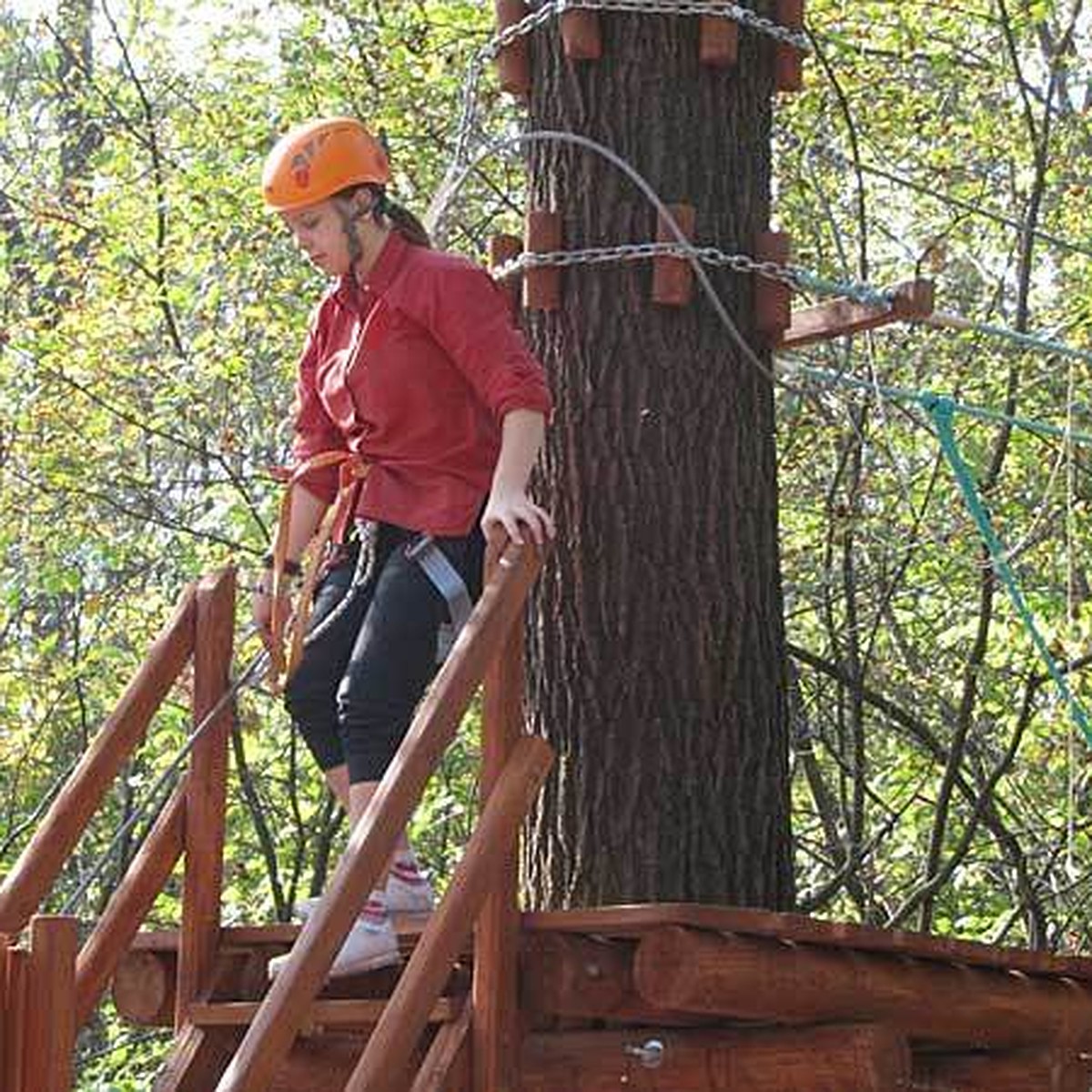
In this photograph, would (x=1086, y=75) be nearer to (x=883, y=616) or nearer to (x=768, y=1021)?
(x=883, y=616)

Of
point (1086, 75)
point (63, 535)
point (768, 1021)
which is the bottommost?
point (768, 1021)

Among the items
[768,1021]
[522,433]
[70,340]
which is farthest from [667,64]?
[70,340]

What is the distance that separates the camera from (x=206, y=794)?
5484 millimetres

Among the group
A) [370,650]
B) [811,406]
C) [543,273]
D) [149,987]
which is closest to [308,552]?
[370,650]

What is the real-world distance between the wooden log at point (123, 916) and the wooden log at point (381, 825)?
0.80m

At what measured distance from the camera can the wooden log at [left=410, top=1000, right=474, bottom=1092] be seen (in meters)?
4.84

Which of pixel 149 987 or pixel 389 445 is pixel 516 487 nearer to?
pixel 389 445

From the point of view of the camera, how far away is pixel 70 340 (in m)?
10.9

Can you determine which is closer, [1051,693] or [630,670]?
[630,670]

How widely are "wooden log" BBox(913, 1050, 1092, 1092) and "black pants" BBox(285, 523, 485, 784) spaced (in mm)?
1332

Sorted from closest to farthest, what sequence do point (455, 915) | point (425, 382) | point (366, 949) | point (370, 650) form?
point (455, 915) < point (366, 949) < point (370, 650) < point (425, 382)

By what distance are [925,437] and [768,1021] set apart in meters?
5.68

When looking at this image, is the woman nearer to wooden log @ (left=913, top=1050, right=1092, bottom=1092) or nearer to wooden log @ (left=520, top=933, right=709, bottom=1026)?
wooden log @ (left=520, top=933, right=709, bottom=1026)

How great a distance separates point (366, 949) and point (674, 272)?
162 centimetres
